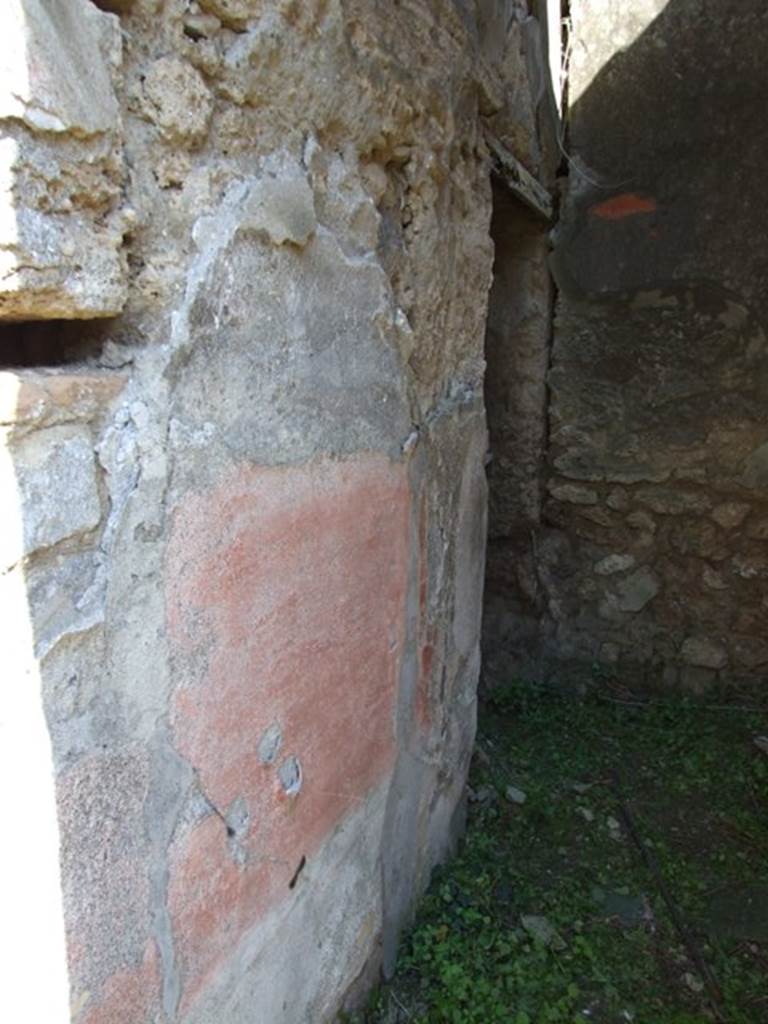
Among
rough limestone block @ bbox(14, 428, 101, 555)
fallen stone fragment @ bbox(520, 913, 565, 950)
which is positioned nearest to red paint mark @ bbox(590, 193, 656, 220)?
fallen stone fragment @ bbox(520, 913, 565, 950)

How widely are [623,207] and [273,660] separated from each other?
90.5 inches

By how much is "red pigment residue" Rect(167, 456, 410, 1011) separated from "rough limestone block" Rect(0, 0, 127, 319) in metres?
0.30

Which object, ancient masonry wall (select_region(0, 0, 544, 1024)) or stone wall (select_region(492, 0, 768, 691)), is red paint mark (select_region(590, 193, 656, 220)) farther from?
ancient masonry wall (select_region(0, 0, 544, 1024))

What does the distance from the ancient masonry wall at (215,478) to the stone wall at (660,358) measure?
1.27 meters

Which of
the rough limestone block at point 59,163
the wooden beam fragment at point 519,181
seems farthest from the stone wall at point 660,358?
the rough limestone block at point 59,163

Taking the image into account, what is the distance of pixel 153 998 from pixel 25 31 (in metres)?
1.06

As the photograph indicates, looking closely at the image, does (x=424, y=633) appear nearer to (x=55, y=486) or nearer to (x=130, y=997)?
(x=130, y=997)

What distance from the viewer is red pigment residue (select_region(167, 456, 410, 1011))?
1003mm

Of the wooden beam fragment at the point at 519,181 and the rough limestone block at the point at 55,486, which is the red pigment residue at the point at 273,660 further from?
the wooden beam fragment at the point at 519,181

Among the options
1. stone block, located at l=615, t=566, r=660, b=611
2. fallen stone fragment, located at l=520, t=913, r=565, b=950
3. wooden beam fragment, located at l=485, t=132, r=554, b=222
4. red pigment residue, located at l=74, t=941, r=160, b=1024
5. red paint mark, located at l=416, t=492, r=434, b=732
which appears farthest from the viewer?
stone block, located at l=615, t=566, r=660, b=611

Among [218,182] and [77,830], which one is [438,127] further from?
[77,830]

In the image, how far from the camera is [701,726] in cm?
289

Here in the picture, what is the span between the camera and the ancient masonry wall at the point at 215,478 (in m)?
0.76

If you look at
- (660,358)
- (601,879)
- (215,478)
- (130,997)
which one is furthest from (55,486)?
(660,358)
